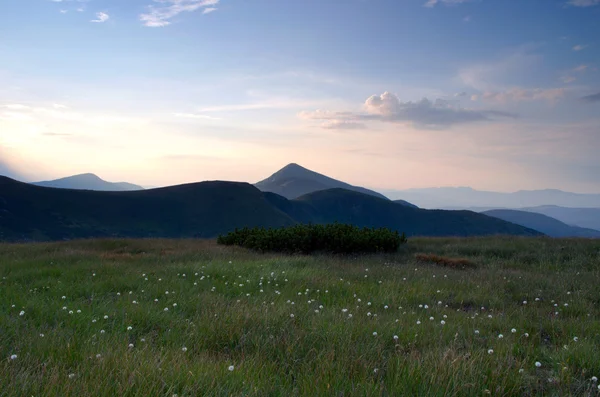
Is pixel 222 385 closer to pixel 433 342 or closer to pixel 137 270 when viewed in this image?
pixel 433 342

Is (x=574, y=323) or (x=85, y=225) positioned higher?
(x=574, y=323)

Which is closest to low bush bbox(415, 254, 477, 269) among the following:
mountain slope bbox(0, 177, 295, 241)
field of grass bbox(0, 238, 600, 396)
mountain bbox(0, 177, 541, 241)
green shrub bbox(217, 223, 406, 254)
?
field of grass bbox(0, 238, 600, 396)

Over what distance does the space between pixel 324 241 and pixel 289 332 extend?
38.4 ft

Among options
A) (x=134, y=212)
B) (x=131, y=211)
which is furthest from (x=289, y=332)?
(x=131, y=211)

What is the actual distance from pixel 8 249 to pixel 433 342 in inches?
651

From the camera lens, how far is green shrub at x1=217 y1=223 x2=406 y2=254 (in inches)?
651

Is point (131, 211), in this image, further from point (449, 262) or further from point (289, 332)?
point (289, 332)

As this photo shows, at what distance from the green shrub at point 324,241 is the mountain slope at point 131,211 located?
8495cm

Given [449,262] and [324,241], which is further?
[324,241]

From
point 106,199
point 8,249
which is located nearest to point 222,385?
point 8,249

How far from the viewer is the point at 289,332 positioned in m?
5.30

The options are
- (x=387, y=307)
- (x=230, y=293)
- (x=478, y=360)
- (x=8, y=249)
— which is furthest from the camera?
(x=8, y=249)

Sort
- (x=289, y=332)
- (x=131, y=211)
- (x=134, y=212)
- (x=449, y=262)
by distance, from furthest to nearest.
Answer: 1. (x=134, y=212)
2. (x=131, y=211)
3. (x=449, y=262)
4. (x=289, y=332)

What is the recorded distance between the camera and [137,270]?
35.1 ft
